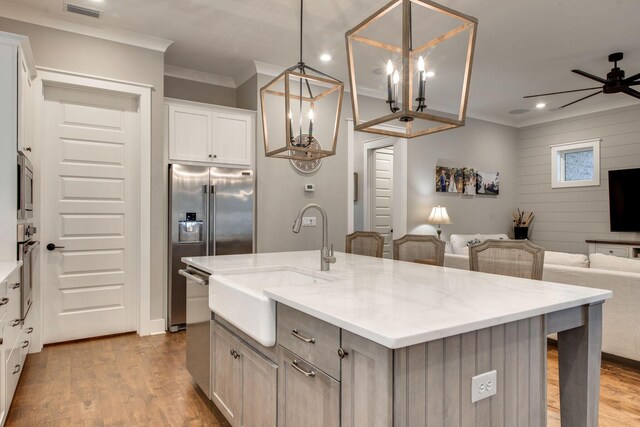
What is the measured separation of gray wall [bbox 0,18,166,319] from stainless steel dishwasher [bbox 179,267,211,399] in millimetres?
1459

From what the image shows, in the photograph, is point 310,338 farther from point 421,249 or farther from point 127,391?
point 127,391

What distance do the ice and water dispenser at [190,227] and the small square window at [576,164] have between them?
5.84 meters

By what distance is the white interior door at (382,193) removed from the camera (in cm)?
660

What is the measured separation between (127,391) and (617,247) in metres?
6.44

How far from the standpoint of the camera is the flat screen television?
5.66 meters

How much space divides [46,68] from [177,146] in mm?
1258

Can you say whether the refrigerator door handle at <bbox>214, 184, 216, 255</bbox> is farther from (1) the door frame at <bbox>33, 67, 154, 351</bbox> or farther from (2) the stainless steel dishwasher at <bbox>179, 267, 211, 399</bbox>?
(2) the stainless steel dishwasher at <bbox>179, 267, 211, 399</bbox>

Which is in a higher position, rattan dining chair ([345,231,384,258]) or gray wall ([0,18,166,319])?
gray wall ([0,18,166,319])

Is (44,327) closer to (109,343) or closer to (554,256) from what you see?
(109,343)

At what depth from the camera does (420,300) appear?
146cm

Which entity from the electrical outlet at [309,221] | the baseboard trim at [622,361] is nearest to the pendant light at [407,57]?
→ the electrical outlet at [309,221]

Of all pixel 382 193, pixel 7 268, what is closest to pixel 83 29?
pixel 7 268

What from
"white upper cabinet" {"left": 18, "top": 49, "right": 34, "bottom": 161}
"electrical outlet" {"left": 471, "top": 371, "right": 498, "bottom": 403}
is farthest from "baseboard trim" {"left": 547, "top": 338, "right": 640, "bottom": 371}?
"white upper cabinet" {"left": 18, "top": 49, "right": 34, "bottom": 161}

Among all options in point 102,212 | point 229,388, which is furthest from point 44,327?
point 229,388
